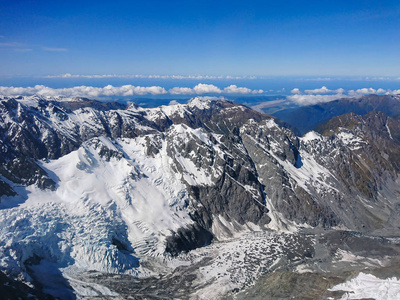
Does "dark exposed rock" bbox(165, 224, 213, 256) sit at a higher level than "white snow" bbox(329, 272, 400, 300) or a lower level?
lower

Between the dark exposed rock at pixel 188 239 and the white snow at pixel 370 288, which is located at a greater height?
the white snow at pixel 370 288

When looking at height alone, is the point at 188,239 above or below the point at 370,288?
below

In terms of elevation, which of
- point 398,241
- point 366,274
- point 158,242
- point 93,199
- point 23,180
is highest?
point 23,180

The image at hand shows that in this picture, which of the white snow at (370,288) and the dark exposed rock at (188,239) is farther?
the dark exposed rock at (188,239)

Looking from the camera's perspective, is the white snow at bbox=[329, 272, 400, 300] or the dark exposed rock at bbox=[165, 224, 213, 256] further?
the dark exposed rock at bbox=[165, 224, 213, 256]

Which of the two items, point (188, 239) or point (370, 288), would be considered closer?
point (370, 288)

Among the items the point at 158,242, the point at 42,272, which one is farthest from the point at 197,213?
the point at 42,272

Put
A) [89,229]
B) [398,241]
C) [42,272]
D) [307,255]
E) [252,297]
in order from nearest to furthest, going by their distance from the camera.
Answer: [252,297], [42,272], [89,229], [307,255], [398,241]

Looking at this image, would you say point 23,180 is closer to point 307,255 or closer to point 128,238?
point 128,238
